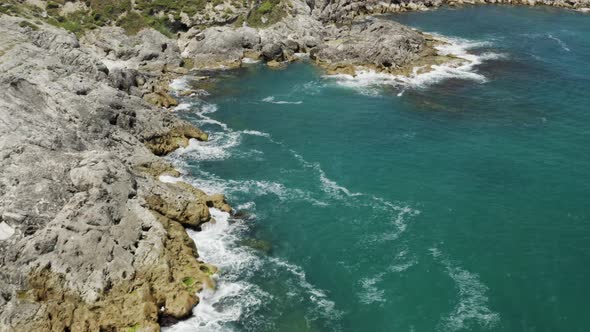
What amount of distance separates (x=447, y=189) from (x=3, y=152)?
5549 cm

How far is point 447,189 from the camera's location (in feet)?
228

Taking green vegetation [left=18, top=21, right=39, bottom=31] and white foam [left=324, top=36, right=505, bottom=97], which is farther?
green vegetation [left=18, top=21, right=39, bottom=31]

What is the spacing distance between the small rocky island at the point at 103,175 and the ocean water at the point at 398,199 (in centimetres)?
399

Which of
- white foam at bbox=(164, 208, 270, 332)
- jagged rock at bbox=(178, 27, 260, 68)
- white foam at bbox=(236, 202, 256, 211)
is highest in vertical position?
jagged rock at bbox=(178, 27, 260, 68)

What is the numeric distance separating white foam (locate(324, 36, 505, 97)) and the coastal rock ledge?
5398 cm

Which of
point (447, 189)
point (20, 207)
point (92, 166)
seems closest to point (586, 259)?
point (447, 189)

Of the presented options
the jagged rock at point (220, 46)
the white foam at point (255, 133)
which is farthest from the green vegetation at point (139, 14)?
the white foam at point (255, 133)

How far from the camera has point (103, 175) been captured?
2238 inches

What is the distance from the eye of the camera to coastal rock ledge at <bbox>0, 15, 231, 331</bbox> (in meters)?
47.2

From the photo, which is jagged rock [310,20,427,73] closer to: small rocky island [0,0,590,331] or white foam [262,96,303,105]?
small rocky island [0,0,590,331]

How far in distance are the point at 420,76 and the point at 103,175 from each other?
262 feet

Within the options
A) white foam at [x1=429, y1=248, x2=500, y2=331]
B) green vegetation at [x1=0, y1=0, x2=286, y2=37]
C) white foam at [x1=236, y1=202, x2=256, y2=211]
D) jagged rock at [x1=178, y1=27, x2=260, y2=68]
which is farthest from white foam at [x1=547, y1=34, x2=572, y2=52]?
white foam at [x1=236, y1=202, x2=256, y2=211]

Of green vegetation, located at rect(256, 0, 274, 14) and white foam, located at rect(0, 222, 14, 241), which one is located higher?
green vegetation, located at rect(256, 0, 274, 14)

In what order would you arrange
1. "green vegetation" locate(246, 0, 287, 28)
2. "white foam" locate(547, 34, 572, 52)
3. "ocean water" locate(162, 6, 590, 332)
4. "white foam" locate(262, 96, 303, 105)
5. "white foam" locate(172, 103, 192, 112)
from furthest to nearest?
"green vegetation" locate(246, 0, 287, 28), "white foam" locate(547, 34, 572, 52), "white foam" locate(262, 96, 303, 105), "white foam" locate(172, 103, 192, 112), "ocean water" locate(162, 6, 590, 332)
